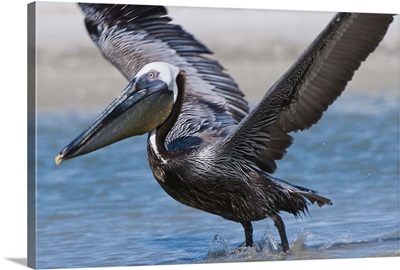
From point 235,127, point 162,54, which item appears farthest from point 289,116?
point 162,54

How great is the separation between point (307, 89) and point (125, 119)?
4.80ft

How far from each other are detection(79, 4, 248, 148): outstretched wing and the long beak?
0.35 meters

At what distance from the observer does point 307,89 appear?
34.5ft

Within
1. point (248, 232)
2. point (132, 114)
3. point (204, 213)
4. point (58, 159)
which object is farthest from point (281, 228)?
point (58, 159)

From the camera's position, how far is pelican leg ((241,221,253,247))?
10.9m

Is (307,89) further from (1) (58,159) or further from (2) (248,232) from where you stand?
(1) (58,159)

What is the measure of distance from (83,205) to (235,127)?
1.40 m

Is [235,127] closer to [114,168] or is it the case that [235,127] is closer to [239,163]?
[239,163]

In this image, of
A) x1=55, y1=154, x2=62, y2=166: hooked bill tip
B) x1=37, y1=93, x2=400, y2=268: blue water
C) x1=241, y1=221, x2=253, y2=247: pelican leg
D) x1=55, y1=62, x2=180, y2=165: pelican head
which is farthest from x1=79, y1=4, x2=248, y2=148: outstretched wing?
x1=55, y1=154, x2=62, y2=166: hooked bill tip

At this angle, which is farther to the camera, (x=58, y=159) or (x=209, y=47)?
(x=209, y=47)

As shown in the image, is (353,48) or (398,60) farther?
(398,60)

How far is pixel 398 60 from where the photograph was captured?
1145 centimetres

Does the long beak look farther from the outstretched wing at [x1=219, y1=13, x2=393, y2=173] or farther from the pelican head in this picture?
the outstretched wing at [x1=219, y1=13, x2=393, y2=173]

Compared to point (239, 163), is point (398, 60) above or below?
above
